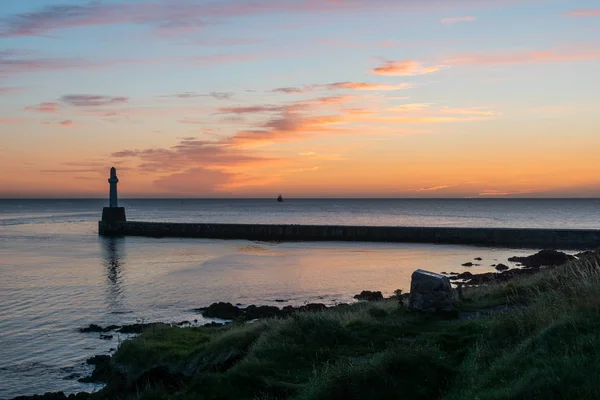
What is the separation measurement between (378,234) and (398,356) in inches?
2162

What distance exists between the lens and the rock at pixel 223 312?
23250 millimetres

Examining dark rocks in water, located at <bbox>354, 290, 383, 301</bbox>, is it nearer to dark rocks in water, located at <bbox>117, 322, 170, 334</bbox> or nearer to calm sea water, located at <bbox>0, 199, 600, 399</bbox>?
calm sea water, located at <bbox>0, 199, 600, 399</bbox>

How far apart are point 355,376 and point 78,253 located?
48.7 m

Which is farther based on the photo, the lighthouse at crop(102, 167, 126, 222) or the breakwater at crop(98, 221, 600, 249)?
the lighthouse at crop(102, 167, 126, 222)

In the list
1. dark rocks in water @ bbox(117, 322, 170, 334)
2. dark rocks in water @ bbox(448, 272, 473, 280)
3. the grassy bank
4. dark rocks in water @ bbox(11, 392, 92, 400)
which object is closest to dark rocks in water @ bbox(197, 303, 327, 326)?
dark rocks in water @ bbox(117, 322, 170, 334)

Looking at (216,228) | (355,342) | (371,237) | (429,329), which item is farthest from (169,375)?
(216,228)

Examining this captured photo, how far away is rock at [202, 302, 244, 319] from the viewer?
76.3 feet

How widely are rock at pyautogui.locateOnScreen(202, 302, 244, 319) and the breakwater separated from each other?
131 ft

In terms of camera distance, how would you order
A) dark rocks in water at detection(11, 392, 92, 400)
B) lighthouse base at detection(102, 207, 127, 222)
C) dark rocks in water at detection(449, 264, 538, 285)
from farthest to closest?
lighthouse base at detection(102, 207, 127, 222) → dark rocks in water at detection(449, 264, 538, 285) → dark rocks in water at detection(11, 392, 92, 400)

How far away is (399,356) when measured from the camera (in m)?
9.72

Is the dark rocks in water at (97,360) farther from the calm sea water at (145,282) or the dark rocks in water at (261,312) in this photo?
the dark rocks in water at (261,312)

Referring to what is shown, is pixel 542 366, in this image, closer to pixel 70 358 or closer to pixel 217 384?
pixel 217 384

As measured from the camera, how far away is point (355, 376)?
919 cm

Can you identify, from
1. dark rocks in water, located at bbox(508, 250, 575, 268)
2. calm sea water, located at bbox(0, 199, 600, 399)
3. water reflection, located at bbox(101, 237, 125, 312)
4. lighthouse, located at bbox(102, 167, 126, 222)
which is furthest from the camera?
lighthouse, located at bbox(102, 167, 126, 222)
